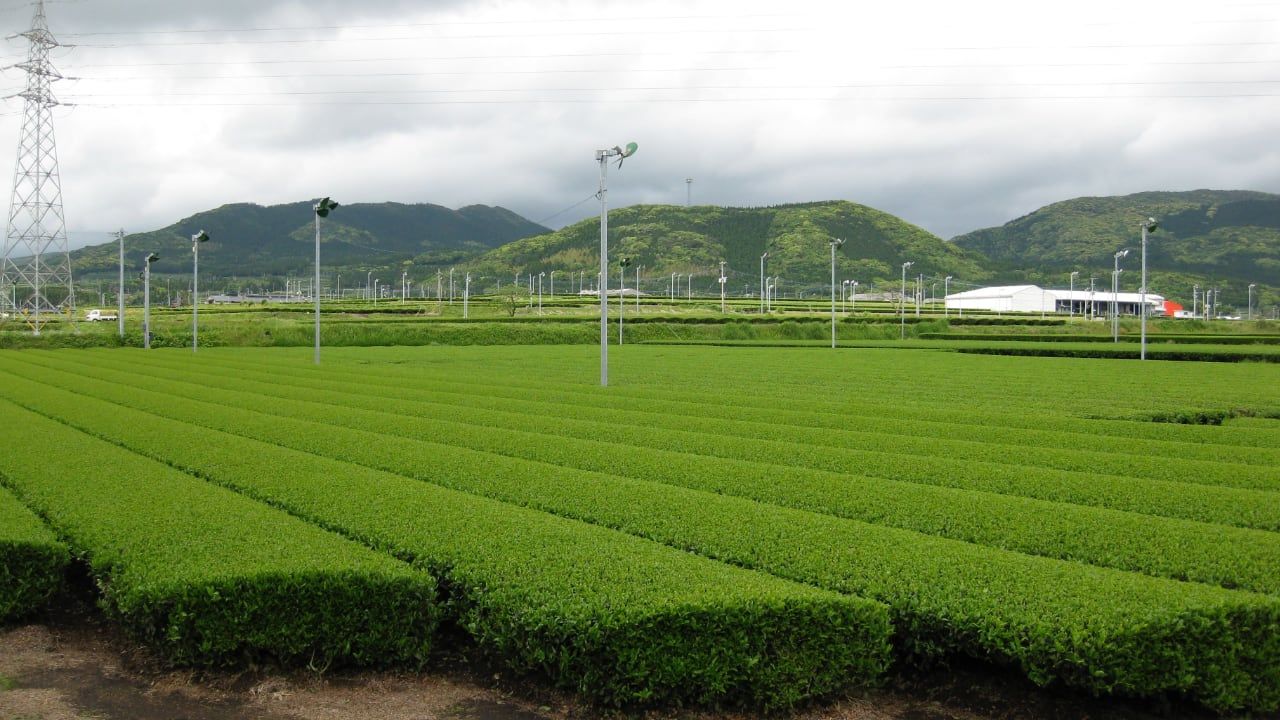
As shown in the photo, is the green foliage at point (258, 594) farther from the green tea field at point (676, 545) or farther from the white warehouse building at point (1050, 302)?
the white warehouse building at point (1050, 302)

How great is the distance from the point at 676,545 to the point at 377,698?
3181 mm

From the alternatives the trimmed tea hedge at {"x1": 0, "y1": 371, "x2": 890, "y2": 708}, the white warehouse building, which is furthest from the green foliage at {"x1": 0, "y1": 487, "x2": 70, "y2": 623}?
the white warehouse building

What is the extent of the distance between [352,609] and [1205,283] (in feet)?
706

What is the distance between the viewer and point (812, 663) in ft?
22.0

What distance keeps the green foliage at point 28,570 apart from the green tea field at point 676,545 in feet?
0.08

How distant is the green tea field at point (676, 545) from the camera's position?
6.64 m

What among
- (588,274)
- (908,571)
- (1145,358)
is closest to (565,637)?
(908,571)

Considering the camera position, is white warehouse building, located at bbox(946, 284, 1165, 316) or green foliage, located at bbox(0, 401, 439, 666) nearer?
green foliage, located at bbox(0, 401, 439, 666)

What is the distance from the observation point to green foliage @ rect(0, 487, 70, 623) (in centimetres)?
838

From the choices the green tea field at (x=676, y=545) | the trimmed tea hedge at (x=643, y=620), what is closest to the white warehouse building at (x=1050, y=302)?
the green tea field at (x=676, y=545)

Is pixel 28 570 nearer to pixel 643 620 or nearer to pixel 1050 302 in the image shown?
pixel 643 620

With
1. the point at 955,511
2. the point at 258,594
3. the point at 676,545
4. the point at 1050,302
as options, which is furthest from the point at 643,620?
the point at 1050,302

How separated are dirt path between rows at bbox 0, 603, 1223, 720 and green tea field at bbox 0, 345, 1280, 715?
0.17m

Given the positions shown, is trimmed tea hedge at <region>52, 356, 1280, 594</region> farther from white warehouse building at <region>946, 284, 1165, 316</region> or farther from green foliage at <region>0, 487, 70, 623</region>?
white warehouse building at <region>946, 284, 1165, 316</region>
